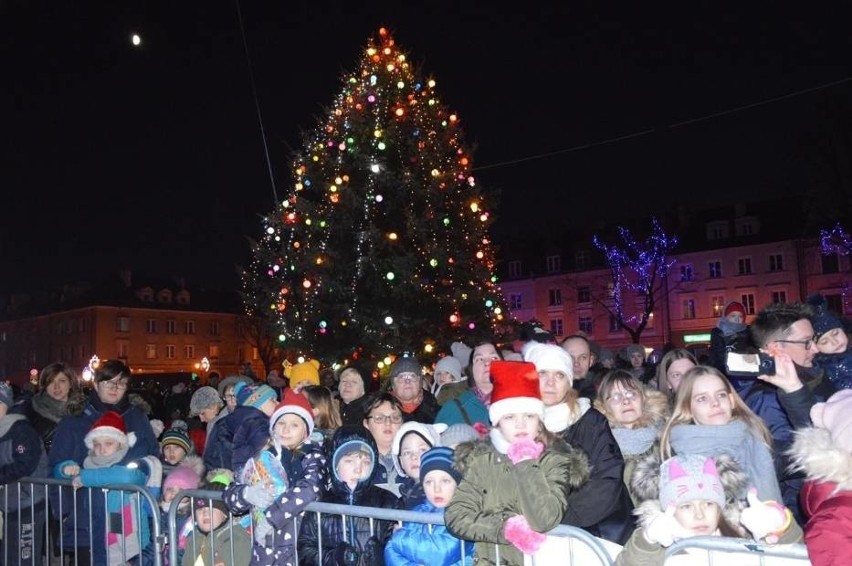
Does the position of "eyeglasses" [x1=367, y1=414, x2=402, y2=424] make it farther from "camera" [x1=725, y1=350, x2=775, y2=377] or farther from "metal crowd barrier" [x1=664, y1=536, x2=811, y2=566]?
"metal crowd barrier" [x1=664, y1=536, x2=811, y2=566]

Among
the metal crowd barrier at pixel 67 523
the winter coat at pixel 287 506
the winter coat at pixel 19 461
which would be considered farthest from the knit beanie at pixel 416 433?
the winter coat at pixel 19 461

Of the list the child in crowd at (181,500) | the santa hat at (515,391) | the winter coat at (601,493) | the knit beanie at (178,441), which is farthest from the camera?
the knit beanie at (178,441)

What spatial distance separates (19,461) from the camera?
6.89 metres

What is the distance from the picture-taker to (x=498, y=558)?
13.2 feet

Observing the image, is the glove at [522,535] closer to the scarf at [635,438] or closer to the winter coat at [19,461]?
the scarf at [635,438]

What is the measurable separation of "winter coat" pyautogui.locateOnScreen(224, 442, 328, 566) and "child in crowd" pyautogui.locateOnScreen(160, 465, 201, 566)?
819 mm

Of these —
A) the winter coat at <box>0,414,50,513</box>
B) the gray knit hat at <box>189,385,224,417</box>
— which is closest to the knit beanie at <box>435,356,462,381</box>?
the gray knit hat at <box>189,385,224,417</box>

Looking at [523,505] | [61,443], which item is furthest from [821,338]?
[61,443]

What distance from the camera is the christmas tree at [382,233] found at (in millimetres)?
16391

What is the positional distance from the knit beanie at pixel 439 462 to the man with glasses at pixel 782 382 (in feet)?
5.75

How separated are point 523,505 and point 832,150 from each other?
23931 millimetres

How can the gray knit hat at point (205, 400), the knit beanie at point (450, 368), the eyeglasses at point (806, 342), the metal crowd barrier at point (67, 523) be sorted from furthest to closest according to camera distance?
the gray knit hat at point (205, 400)
the knit beanie at point (450, 368)
the metal crowd barrier at point (67, 523)
the eyeglasses at point (806, 342)

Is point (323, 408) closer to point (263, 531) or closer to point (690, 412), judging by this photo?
point (263, 531)

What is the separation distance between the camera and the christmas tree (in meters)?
16.4
